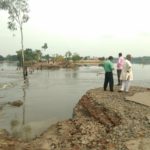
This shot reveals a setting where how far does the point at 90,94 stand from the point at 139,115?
4.99 metres

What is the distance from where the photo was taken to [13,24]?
48594 millimetres

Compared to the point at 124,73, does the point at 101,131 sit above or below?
below

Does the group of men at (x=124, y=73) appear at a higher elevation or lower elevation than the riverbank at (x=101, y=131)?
higher

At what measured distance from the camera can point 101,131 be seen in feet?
39.3

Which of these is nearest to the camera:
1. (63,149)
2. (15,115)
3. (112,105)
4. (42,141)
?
(63,149)

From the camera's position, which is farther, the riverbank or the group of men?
the group of men

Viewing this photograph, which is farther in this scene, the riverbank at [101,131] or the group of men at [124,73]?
the group of men at [124,73]

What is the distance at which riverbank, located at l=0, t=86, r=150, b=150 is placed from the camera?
10484mm

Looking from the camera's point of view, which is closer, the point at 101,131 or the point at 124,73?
the point at 101,131

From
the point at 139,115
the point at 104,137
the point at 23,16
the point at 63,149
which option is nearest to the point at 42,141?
the point at 63,149

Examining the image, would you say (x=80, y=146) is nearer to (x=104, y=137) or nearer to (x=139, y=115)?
(x=104, y=137)

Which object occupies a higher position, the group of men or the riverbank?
the group of men

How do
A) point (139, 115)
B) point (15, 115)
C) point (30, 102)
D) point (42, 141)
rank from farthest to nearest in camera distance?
1. point (30, 102)
2. point (15, 115)
3. point (139, 115)
4. point (42, 141)

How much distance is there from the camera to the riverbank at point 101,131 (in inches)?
413
